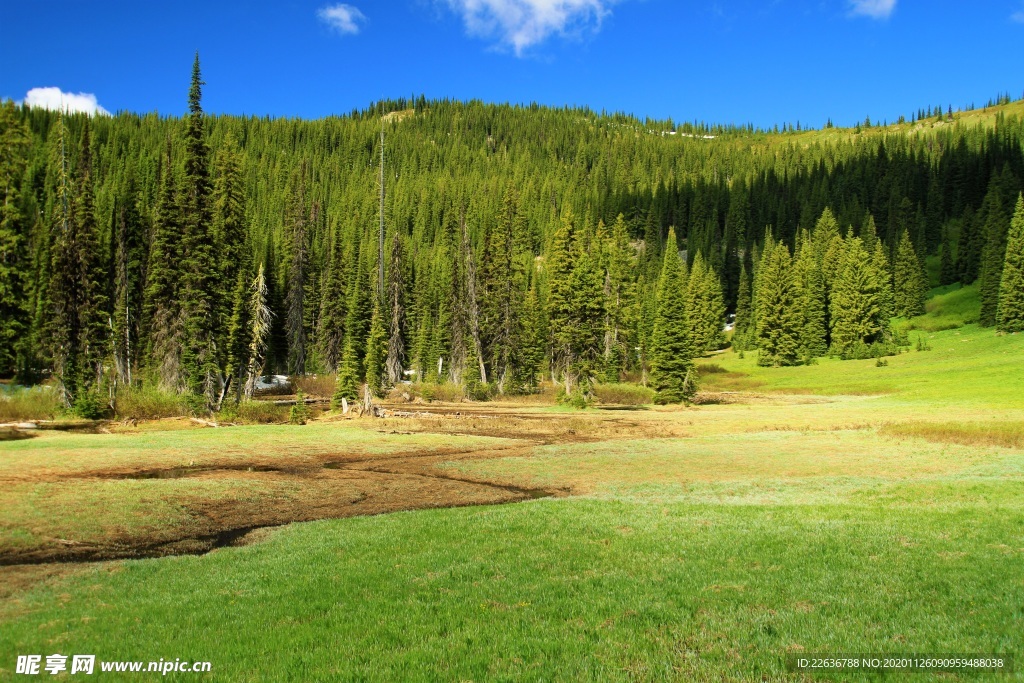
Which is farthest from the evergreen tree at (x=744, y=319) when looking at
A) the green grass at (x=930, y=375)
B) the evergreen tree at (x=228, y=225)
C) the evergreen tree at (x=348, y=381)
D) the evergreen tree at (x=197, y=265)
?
the evergreen tree at (x=197, y=265)

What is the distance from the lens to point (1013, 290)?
79.6m

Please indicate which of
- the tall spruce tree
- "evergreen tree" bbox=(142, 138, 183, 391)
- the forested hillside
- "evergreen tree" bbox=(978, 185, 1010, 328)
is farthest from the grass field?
"evergreen tree" bbox=(978, 185, 1010, 328)

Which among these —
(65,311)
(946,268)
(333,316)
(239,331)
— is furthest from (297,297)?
(946,268)

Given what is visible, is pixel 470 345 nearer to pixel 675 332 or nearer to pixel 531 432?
pixel 675 332

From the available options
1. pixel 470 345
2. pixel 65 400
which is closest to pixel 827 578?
pixel 65 400

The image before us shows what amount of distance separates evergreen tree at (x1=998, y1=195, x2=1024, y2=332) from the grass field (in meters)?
60.4

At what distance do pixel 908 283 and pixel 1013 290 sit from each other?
109 ft

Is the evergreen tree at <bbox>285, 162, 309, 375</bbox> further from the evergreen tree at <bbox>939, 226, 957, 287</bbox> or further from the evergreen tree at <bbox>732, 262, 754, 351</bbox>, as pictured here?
the evergreen tree at <bbox>939, 226, 957, 287</bbox>

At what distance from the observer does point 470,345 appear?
82.6 metres

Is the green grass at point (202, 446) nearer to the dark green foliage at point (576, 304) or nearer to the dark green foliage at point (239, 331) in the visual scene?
the dark green foliage at point (239, 331)

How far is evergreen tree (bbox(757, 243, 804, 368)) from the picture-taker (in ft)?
314

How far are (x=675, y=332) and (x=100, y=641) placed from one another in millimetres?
58130

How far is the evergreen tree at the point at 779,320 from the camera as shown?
95.7 m

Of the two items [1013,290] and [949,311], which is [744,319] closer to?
[949,311]
